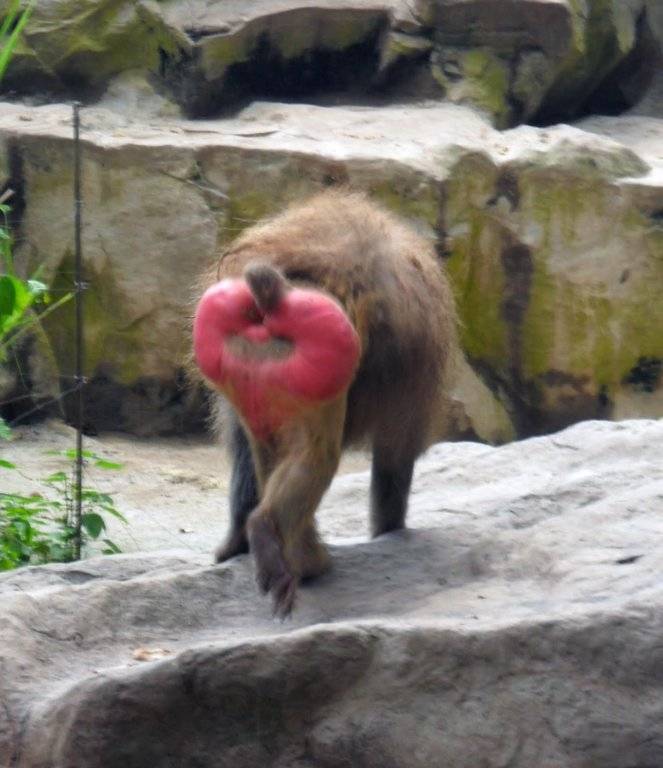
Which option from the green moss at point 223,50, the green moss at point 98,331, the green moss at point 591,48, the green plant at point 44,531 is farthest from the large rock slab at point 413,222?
the green plant at point 44,531

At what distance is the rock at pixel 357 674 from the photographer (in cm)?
268

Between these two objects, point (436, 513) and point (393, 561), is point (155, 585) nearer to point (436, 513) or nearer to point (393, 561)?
point (393, 561)

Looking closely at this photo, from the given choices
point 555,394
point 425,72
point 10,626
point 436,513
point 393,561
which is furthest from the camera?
point 425,72

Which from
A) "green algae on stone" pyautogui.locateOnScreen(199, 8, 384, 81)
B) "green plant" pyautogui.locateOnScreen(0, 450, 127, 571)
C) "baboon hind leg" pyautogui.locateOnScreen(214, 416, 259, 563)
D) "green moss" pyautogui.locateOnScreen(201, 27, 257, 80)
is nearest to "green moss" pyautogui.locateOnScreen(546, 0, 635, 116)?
"green algae on stone" pyautogui.locateOnScreen(199, 8, 384, 81)

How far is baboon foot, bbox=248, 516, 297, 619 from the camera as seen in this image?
3123mm

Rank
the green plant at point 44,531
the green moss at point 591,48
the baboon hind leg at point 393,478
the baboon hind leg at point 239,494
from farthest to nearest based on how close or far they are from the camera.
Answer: the green moss at point 591,48
the green plant at point 44,531
the baboon hind leg at point 393,478
the baboon hind leg at point 239,494

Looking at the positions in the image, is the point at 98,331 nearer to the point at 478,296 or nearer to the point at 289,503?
the point at 478,296

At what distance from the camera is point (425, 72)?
8562mm

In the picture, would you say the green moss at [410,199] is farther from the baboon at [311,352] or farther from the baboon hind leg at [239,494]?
the baboon hind leg at [239,494]

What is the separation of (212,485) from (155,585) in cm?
342

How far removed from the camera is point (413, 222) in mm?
7398

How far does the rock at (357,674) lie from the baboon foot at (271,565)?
3.4 inches

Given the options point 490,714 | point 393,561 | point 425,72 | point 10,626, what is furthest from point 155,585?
point 425,72

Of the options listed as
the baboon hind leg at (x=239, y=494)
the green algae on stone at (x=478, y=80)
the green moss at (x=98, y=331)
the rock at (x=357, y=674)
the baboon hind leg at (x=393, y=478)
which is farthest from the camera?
the green algae on stone at (x=478, y=80)
